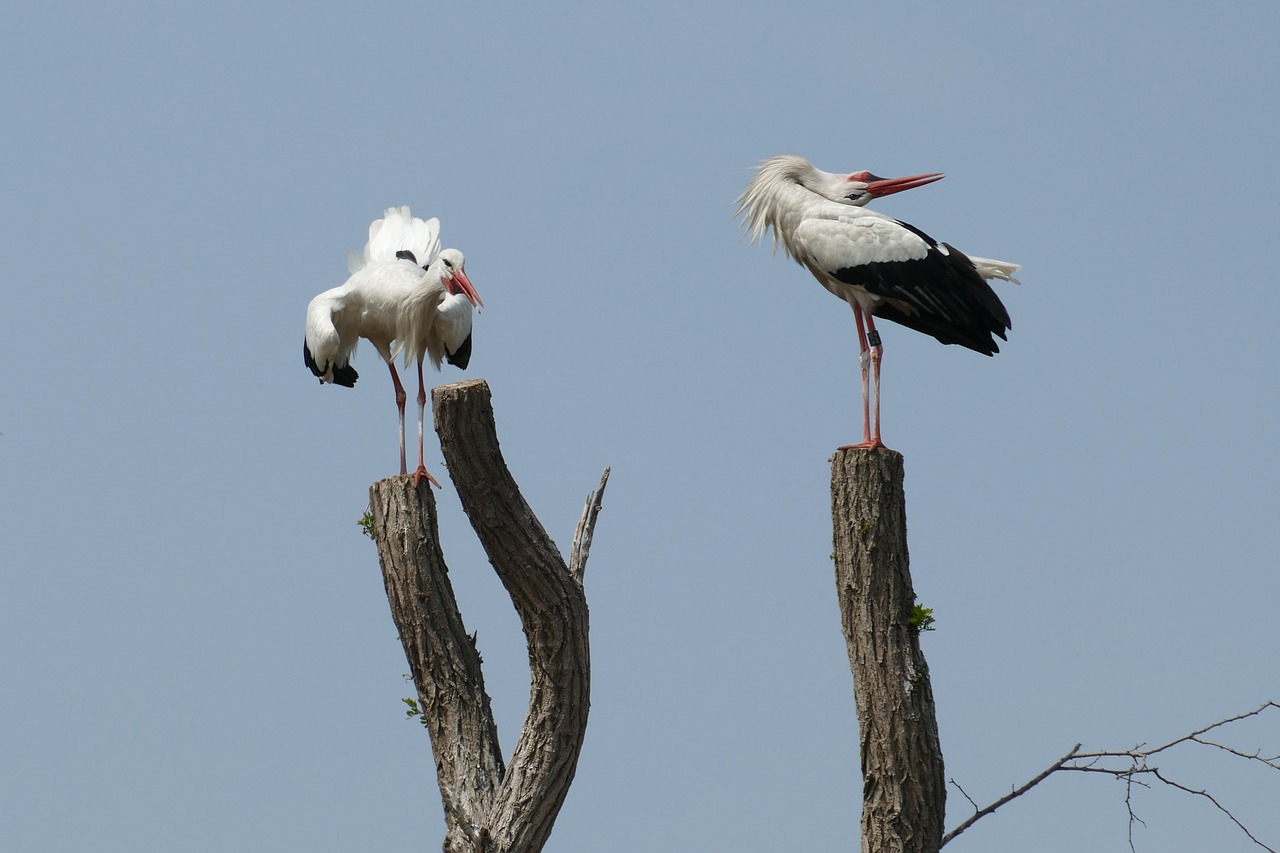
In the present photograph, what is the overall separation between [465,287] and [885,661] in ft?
16.1

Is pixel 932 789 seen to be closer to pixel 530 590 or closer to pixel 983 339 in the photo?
pixel 530 590

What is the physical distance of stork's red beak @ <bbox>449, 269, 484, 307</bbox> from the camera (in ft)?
35.7

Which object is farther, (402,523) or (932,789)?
(402,523)

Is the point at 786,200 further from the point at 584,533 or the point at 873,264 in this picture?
the point at 584,533

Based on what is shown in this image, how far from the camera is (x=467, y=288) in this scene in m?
10.9

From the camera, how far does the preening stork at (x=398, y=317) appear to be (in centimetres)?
1063

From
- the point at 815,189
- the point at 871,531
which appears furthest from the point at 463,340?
the point at 871,531

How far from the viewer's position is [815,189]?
31.0ft

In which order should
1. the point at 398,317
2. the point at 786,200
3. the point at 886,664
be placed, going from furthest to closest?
the point at 398,317, the point at 786,200, the point at 886,664

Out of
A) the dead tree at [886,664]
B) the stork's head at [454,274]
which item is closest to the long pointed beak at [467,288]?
the stork's head at [454,274]

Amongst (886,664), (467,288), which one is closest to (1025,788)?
(886,664)

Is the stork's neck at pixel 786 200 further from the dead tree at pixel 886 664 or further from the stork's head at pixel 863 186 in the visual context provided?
the dead tree at pixel 886 664

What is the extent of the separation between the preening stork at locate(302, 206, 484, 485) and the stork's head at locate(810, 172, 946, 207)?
2.68 m

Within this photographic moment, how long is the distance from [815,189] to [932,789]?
3.87m
